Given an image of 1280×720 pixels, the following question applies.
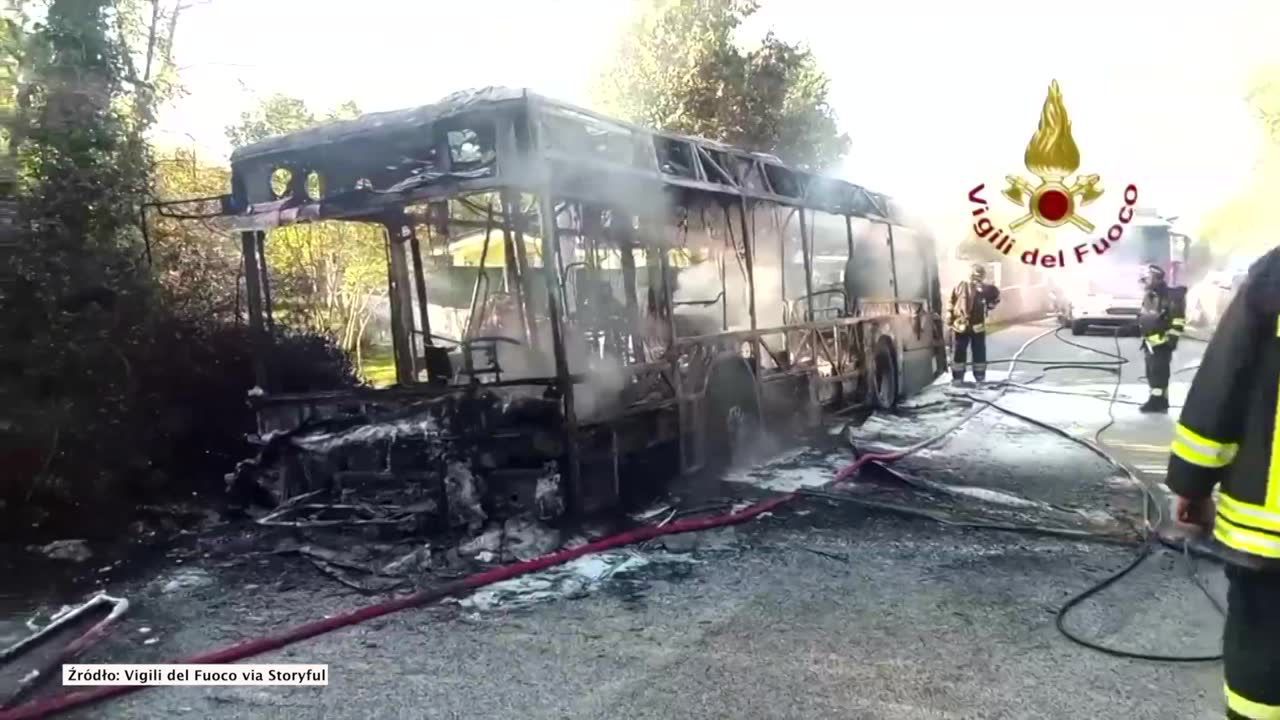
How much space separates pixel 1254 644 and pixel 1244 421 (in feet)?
1.60

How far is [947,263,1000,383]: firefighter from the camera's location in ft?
37.6

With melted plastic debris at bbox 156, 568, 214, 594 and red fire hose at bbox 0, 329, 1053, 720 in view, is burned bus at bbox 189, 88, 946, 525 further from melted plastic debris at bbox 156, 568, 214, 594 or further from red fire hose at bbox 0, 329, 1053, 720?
melted plastic debris at bbox 156, 568, 214, 594

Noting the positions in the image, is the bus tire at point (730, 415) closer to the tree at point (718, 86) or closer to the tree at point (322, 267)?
the tree at point (322, 267)

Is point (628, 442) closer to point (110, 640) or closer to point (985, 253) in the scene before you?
point (110, 640)

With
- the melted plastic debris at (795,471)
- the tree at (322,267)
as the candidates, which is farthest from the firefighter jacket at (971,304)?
the tree at (322,267)

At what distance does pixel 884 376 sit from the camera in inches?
393

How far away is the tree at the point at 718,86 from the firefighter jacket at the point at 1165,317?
6566 mm

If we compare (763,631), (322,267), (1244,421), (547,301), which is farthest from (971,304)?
(1244,421)

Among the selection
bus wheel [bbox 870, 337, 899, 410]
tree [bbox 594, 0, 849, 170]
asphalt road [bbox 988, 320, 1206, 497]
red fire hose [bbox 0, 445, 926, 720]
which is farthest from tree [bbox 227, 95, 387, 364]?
asphalt road [bbox 988, 320, 1206, 497]

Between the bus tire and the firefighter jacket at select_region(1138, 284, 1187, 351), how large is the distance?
414 cm

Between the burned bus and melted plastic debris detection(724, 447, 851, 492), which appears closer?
the burned bus

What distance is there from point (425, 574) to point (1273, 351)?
12.3ft

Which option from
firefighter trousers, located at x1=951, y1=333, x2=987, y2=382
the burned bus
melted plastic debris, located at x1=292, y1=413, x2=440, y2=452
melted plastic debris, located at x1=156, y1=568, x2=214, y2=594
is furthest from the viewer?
firefighter trousers, located at x1=951, y1=333, x2=987, y2=382

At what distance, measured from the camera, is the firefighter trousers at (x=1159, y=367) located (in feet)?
27.3
